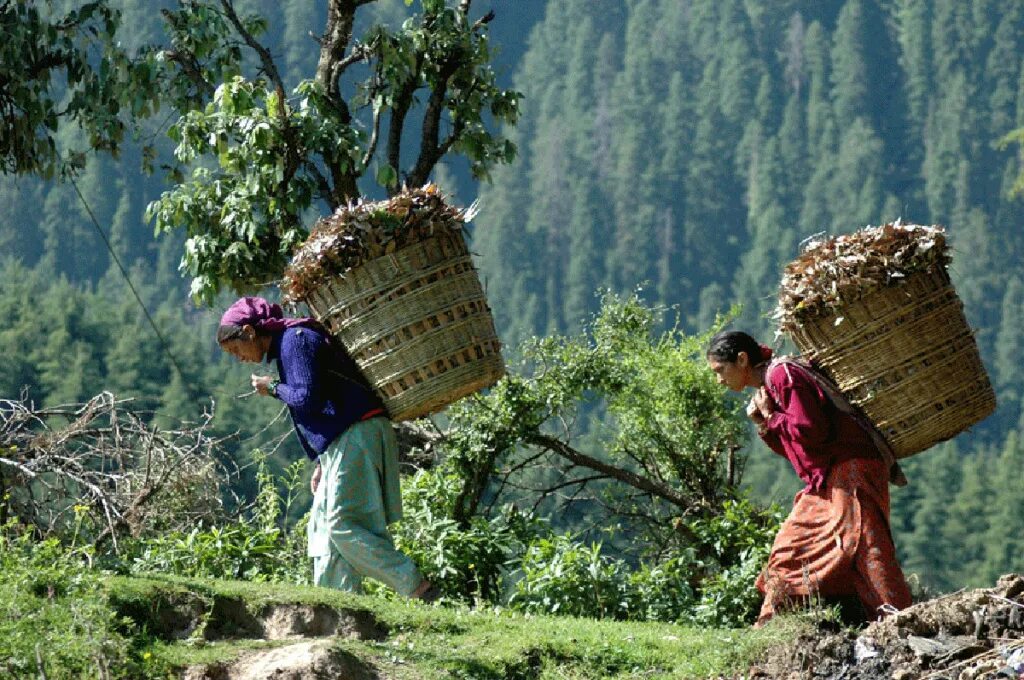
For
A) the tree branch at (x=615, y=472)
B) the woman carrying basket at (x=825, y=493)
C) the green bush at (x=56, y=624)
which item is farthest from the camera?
the tree branch at (x=615, y=472)

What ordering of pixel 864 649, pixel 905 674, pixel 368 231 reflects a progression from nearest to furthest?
pixel 905 674
pixel 864 649
pixel 368 231

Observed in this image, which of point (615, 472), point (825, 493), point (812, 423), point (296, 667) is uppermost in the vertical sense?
point (615, 472)

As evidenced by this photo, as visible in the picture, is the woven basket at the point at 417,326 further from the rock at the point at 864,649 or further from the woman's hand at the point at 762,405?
the rock at the point at 864,649

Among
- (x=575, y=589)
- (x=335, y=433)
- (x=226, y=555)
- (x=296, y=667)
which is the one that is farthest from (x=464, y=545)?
(x=296, y=667)

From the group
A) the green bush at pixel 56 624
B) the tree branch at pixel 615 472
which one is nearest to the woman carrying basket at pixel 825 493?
the green bush at pixel 56 624

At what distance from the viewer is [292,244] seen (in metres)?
9.40

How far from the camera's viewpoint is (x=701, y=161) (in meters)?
132

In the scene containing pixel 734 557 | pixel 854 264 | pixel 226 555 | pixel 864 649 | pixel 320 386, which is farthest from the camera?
pixel 734 557

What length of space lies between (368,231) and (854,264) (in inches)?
78.7

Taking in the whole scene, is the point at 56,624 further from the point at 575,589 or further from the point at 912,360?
the point at 912,360

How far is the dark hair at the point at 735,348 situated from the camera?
21.3 ft

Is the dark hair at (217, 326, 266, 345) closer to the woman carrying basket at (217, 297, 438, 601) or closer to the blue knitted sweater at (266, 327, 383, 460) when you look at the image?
the woman carrying basket at (217, 297, 438, 601)

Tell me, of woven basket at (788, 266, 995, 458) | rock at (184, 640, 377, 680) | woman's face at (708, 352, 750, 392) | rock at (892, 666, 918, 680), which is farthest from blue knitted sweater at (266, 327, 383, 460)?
rock at (892, 666, 918, 680)

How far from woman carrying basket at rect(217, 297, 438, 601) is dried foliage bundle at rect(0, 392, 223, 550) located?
1185mm
